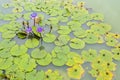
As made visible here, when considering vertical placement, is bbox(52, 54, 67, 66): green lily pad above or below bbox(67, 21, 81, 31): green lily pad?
below

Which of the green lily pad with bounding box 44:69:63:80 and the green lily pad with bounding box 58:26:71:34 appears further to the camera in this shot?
the green lily pad with bounding box 58:26:71:34

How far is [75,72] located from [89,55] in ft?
0.77

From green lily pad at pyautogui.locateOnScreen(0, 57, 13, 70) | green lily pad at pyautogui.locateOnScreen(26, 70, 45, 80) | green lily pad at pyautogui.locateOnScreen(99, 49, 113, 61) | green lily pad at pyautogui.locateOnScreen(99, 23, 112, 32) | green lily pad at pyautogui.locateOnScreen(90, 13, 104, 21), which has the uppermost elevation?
green lily pad at pyautogui.locateOnScreen(90, 13, 104, 21)

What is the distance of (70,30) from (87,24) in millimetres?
207

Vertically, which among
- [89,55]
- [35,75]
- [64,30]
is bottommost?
[35,75]

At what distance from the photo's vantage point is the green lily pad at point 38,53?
75.7 inches

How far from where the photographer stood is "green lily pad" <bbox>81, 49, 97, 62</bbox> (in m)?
1.94

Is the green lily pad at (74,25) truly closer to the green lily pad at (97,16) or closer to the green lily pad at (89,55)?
the green lily pad at (97,16)

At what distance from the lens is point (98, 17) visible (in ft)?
7.79

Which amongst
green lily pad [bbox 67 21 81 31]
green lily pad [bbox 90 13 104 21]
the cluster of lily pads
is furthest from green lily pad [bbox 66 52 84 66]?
green lily pad [bbox 90 13 104 21]

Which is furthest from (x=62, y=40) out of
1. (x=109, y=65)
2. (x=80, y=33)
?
(x=109, y=65)

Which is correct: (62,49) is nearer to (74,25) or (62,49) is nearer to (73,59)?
(73,59)

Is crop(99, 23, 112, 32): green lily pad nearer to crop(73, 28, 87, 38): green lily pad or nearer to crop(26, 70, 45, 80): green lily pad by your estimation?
crop(73, 28, 87, 38): green lily pad

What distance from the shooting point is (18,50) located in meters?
1.98
